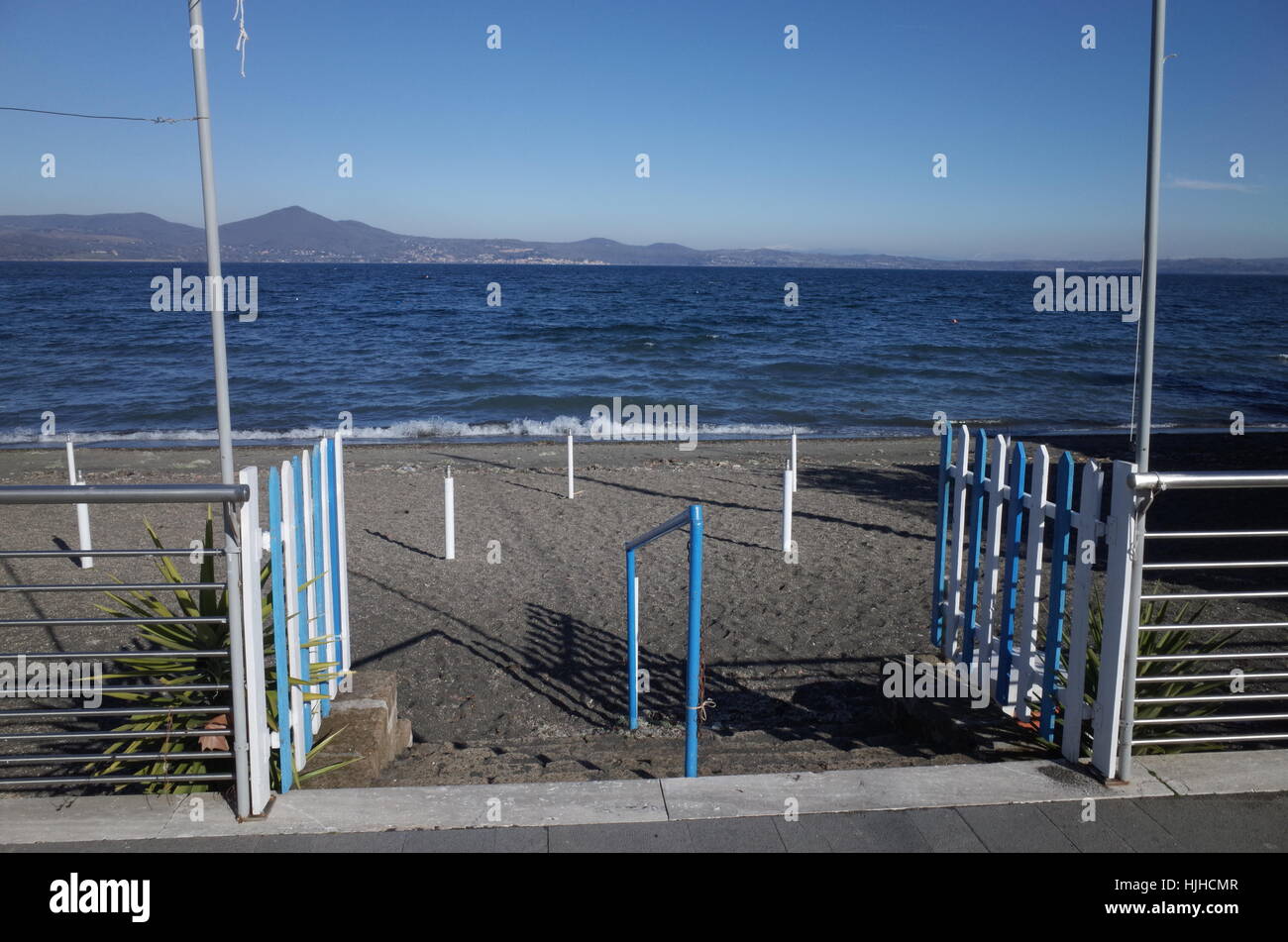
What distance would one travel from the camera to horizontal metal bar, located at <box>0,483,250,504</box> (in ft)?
11.1

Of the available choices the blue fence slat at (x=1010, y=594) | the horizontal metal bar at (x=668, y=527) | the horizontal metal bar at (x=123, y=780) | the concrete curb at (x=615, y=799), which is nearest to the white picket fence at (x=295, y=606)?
the horizontal metal bar at (x=123, y=780)

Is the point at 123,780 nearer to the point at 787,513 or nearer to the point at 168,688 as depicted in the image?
the point at 168,688

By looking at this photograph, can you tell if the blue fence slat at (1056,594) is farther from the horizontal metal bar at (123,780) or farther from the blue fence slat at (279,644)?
the horizontal metal bar at (123,780)

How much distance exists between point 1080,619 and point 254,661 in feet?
10.8

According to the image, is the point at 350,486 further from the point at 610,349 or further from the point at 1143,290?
the point at 610,349

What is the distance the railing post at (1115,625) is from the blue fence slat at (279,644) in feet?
10.4

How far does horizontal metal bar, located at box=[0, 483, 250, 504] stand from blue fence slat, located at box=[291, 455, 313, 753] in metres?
0.83

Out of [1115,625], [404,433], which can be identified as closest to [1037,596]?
[1115,625]

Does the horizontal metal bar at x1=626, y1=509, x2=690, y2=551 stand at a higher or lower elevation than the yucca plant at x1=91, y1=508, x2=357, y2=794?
higher

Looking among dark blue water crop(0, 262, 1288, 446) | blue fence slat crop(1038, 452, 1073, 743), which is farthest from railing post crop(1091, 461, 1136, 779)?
dark blue water crop(0, 262, 1288, 446)

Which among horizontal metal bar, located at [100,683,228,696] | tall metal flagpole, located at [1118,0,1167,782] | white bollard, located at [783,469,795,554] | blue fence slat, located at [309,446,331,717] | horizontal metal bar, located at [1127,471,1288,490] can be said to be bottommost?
white bollard, located at [783,469,795,554]

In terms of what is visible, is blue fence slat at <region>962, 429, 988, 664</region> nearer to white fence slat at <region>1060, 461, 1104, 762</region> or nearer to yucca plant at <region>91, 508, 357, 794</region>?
white fence slat at <region>1060, 461, 1104, 762</region>

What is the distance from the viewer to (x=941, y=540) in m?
6.20
